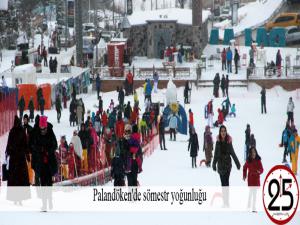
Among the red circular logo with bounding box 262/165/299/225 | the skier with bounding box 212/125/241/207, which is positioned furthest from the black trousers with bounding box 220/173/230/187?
the red circular logo with bounding box 262/165/299/225

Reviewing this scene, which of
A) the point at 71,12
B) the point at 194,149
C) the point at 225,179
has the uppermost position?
the point at 71,12

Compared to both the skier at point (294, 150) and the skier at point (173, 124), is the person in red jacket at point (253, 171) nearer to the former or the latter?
the skier at point (294, 150)

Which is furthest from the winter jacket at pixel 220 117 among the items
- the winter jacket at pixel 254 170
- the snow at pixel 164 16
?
the snow at pixel 164 16

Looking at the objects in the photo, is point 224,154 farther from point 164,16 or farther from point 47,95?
point 164,16

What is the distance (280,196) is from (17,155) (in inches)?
148

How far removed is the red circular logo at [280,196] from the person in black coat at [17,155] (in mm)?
3487

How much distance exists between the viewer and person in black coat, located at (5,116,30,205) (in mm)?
13016

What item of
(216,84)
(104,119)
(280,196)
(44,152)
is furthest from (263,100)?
(44,152)

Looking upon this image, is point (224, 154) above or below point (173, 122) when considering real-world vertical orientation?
above

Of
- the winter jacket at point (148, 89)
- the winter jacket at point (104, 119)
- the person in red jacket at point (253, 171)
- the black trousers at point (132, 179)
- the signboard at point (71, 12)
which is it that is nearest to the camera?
the person in red jacket at point (253, 171)

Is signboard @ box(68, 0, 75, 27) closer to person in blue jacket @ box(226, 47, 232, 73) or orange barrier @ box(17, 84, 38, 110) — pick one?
person in blue jacket @ box(226, 47, 232, 73)

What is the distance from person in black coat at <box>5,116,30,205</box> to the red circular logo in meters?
3.49

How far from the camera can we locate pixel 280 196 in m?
13.1

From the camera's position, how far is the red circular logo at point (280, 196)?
42.5 ft
